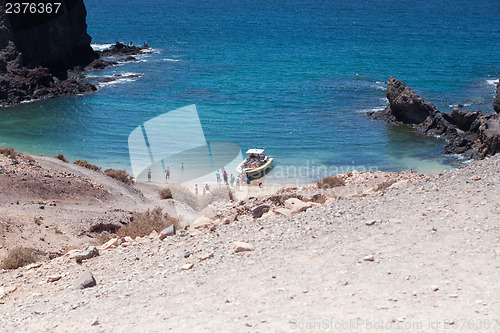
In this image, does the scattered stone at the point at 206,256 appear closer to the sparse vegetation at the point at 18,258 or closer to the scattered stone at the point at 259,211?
the scattered stone at the point at 259,211

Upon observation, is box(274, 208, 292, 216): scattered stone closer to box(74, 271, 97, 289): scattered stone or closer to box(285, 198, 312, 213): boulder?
box(285, 198, 312, 213): boulder

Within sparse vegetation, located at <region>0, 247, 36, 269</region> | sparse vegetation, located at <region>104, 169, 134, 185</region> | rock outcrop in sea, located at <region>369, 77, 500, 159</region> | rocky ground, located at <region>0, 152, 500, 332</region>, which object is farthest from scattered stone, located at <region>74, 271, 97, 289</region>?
rock outcrop in sea, located at <region>369, 77, 500, 159</region>

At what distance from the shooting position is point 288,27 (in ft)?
331

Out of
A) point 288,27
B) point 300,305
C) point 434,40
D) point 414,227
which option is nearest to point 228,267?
point 300,305

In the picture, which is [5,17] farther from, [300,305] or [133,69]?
[300,305]

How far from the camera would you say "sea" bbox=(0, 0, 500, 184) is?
36.6 metres

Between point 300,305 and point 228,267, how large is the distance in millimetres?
2293

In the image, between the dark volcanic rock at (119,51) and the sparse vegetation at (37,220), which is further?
the dark volcanic rock at (119,51)

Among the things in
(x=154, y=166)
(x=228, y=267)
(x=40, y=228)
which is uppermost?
(x=228, y=267)

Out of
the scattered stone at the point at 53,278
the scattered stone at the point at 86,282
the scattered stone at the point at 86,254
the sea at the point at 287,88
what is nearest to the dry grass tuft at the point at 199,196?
the sea at the point at 287,88

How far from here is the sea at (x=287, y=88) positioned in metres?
36.6

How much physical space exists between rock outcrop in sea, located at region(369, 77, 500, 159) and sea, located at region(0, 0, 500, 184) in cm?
106

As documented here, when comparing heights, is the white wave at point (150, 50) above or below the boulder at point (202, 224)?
below

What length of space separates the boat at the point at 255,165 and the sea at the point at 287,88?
0.62 meters
